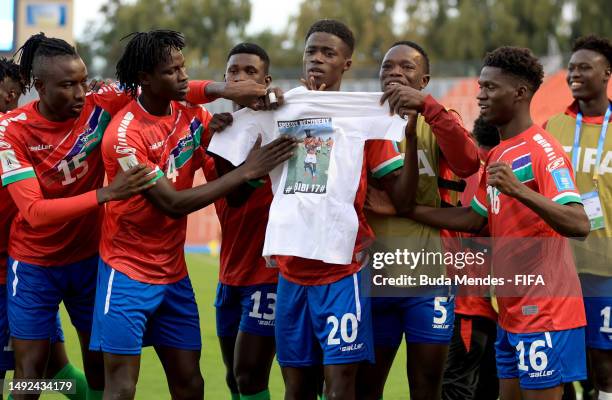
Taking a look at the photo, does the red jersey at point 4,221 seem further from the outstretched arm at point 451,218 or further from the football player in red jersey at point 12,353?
the outstretched arm at point 451,218

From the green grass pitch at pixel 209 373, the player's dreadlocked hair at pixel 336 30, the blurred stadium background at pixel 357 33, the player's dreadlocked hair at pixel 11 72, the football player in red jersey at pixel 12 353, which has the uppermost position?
the blurred stadium background at pixel 357 33

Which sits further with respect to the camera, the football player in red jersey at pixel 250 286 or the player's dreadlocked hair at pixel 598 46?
the player's dreadlocked hair at pixel 598 46

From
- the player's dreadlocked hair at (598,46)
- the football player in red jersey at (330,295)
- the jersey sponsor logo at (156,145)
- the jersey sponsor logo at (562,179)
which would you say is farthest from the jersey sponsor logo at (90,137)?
the player's dreadlocked hair at (598,46)

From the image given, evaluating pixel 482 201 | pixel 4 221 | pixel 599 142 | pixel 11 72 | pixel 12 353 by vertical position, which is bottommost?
pixel 12 353

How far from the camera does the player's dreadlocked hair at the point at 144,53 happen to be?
18.0 ft

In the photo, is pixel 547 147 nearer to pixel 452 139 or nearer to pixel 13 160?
pixel 452 139

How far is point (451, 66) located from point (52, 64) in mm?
25612

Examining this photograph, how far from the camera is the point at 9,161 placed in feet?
18.3

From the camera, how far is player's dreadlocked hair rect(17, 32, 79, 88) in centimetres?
570

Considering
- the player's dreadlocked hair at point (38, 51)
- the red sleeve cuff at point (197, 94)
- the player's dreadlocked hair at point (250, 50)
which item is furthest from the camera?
the player's dreadlocked hair at point (250, 50)

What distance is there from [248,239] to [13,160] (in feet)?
5.22

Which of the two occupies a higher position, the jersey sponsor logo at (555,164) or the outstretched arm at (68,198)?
the jersey sponsor logo at (555,164)

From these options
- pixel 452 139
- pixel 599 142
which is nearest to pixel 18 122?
pixel 452 139

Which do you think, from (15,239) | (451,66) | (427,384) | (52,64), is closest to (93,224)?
(15,239)
